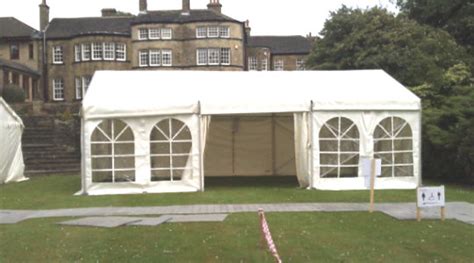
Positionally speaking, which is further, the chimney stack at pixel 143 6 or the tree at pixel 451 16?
the chimney stack at pixel 143 6

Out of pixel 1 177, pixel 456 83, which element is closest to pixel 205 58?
pixel 456 83

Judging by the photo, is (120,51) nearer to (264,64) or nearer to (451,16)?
(264,64)

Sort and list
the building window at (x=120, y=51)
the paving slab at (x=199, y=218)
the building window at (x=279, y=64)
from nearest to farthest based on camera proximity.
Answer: the paving slab at (x=199, y=218) < the building window at (x=120, y=51) < the building window at (x=279, y=64)

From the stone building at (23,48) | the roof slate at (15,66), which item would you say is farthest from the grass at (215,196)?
the stone building at (23,48)

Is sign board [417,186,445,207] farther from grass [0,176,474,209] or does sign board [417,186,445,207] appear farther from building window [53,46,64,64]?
building window [53,46,64,64]

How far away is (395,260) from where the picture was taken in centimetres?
848

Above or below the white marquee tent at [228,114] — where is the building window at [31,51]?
above

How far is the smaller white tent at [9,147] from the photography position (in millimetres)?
21781

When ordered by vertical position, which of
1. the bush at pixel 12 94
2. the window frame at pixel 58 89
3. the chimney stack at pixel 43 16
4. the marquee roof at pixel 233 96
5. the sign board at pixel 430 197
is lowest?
the sign board at pixel 430 197

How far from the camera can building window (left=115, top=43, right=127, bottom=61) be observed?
58.6 metres

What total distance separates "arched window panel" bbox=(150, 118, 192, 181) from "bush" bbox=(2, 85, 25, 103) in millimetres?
29111

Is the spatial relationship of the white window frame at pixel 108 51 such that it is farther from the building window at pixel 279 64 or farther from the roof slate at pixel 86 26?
the building window at pixel 279 64

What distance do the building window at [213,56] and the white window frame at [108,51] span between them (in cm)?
912

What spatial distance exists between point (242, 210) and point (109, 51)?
4770cm
